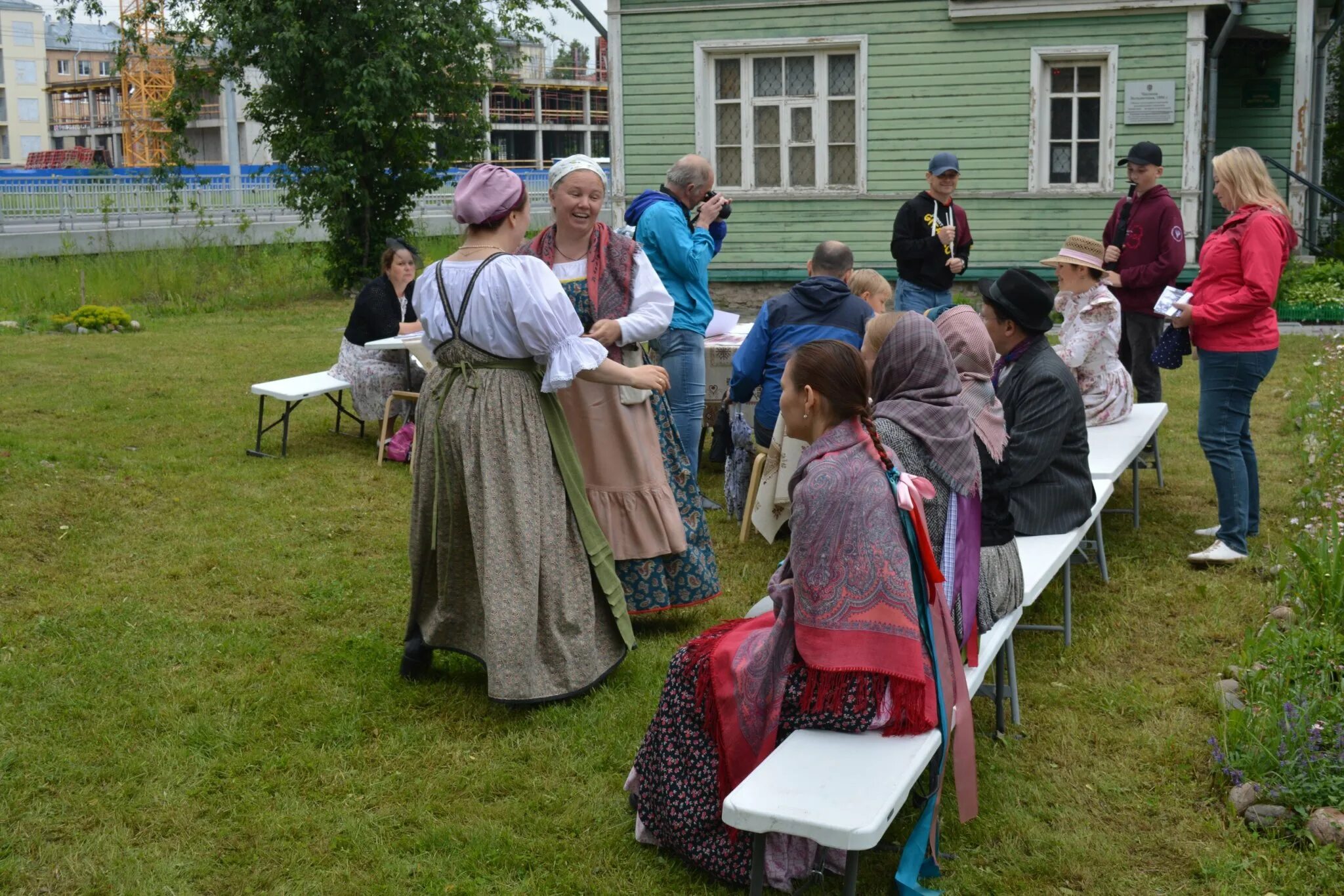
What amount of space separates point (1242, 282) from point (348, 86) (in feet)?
40.5

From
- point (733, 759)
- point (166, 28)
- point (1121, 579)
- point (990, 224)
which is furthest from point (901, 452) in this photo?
point (166, 28)

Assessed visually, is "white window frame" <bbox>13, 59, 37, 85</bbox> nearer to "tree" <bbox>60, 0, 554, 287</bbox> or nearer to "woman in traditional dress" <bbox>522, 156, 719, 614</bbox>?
"tree" <bbox>60, 0, 554, 287</bbox>

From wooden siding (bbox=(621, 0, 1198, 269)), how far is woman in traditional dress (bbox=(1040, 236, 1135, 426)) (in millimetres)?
7782

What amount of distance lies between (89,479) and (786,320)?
13.8ft

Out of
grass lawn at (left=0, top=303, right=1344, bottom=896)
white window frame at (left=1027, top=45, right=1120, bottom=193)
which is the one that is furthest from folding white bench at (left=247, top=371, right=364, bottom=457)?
white window frame at (left=1027, top=45, right=1120, bottom=193)

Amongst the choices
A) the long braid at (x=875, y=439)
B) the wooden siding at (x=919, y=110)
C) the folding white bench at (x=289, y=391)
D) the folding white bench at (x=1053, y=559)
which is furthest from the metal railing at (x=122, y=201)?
the long braid at (x=875, y=439)

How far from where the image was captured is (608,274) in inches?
192

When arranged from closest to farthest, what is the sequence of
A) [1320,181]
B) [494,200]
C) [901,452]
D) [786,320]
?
[901,452], [494,200], [786,320], [1320,181]

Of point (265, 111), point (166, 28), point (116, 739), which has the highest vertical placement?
point (166, 28)

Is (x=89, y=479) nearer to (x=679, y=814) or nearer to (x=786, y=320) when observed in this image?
(x=786, y=320)

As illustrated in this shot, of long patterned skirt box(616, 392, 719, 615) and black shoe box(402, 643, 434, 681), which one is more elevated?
long patterned skirt box(616, 392, 719, 615)

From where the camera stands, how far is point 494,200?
13.7 feet

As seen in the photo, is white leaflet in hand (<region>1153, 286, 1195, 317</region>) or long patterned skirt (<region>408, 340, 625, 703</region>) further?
white leaflet in hand (<region>1153, 286, 1195, 317</region>)

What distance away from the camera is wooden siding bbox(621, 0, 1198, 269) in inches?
538
